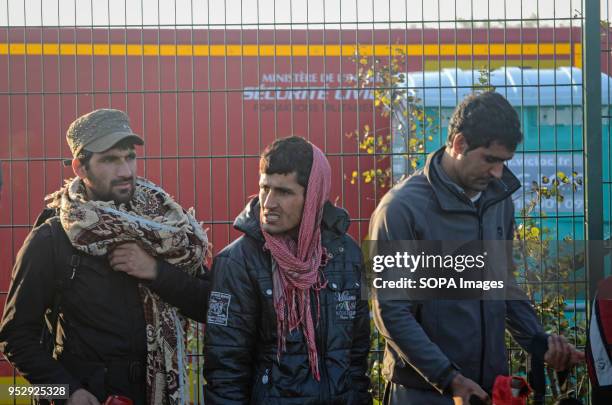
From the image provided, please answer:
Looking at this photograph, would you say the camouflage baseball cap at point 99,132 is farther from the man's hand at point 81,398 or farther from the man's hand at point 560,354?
the man's hand at point 560,354

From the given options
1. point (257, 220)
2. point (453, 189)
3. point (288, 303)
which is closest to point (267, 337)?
point (288, 303)

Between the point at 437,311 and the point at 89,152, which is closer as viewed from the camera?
the point at 437,311

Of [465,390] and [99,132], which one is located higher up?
[99,132]

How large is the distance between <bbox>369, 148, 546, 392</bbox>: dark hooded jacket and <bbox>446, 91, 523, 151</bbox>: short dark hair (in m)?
0.17

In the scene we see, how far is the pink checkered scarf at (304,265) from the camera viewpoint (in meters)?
3.57

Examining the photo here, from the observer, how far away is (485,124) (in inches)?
143

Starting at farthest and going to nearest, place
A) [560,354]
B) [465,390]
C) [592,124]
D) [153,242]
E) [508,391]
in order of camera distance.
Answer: [592,124] < [153,242] < [560,354] < [508,391] < [465,390]

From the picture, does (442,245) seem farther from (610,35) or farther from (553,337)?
(610,35)

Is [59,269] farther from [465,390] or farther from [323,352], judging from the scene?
[465,390]

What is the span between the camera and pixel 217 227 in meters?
5.81

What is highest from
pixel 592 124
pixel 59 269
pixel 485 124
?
pixel 592 124

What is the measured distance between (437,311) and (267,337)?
64cm

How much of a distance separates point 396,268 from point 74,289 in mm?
1279

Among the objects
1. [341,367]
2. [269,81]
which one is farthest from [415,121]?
[341,367]
